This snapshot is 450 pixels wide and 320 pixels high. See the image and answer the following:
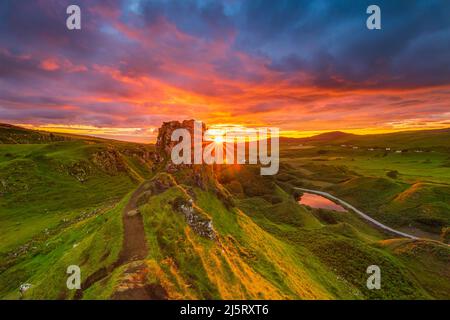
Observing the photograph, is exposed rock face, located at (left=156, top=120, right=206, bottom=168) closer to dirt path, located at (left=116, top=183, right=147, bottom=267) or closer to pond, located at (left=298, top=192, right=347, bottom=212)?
dirt path, located at (left=116, top=183, right=147, bottom=267)

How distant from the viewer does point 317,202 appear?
373 feet

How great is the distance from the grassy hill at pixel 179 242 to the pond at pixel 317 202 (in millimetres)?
15865

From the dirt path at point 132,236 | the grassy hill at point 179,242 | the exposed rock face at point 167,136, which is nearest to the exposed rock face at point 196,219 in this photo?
the grassy hill at point 179,242

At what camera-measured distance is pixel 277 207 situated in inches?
3088

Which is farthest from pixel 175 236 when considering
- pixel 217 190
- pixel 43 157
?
pixel 43 157

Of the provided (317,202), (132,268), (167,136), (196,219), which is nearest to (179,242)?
(196,219)

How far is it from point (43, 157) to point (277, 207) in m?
73.1

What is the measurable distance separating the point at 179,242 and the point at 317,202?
101501 millimetres

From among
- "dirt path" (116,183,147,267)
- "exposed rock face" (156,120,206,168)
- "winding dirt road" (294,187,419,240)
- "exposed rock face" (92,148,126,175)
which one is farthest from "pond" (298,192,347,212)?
"dirt path" (116,183,147,267)

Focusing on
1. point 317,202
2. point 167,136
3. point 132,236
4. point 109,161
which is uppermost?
point 167,136

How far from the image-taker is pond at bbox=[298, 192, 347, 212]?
346 feet

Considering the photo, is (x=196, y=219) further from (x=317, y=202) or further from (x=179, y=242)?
(x=317, y=202)

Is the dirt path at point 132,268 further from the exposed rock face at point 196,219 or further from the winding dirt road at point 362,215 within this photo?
the winding dirt road at point 362,215
